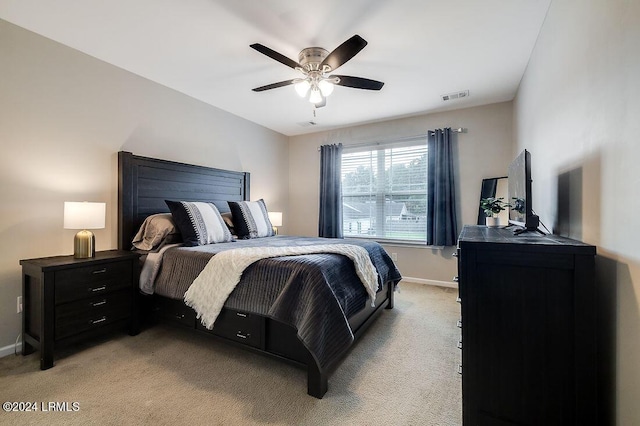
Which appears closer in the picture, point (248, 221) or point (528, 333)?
point (528, 333)

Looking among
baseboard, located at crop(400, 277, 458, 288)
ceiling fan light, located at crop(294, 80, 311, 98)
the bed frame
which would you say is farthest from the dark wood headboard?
baseboard, located at crop(400, 277, 458, 288)

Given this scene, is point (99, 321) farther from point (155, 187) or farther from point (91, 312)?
point (155, 187)

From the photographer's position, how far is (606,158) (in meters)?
1.19

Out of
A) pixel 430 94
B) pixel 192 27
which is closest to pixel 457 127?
pixel 430 94

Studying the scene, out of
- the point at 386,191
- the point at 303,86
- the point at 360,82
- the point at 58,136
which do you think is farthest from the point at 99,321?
the point at 386,191

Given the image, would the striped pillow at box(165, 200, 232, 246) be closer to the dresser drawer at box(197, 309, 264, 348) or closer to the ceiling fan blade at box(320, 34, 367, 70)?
the dresser drawer at box(197, 309, 264, 348)

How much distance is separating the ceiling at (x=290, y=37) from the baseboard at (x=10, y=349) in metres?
2.53

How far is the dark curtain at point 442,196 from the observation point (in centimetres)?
394

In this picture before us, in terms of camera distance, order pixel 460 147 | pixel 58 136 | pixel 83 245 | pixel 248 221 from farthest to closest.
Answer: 1. pixel 460 147
2. pixel 248 221
3. pixel 58 136
4. pixel 83 245

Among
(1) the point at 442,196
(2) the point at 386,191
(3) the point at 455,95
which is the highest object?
(3) the point at 455,95

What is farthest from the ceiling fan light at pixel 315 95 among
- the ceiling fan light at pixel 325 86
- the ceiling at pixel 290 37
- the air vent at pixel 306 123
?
the air vent at pixel 306 123

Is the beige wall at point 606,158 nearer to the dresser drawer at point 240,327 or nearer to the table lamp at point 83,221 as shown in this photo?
the dresser drawer at point 240,327

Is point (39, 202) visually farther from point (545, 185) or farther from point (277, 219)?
point (545, 185)

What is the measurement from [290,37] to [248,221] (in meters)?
2.04
